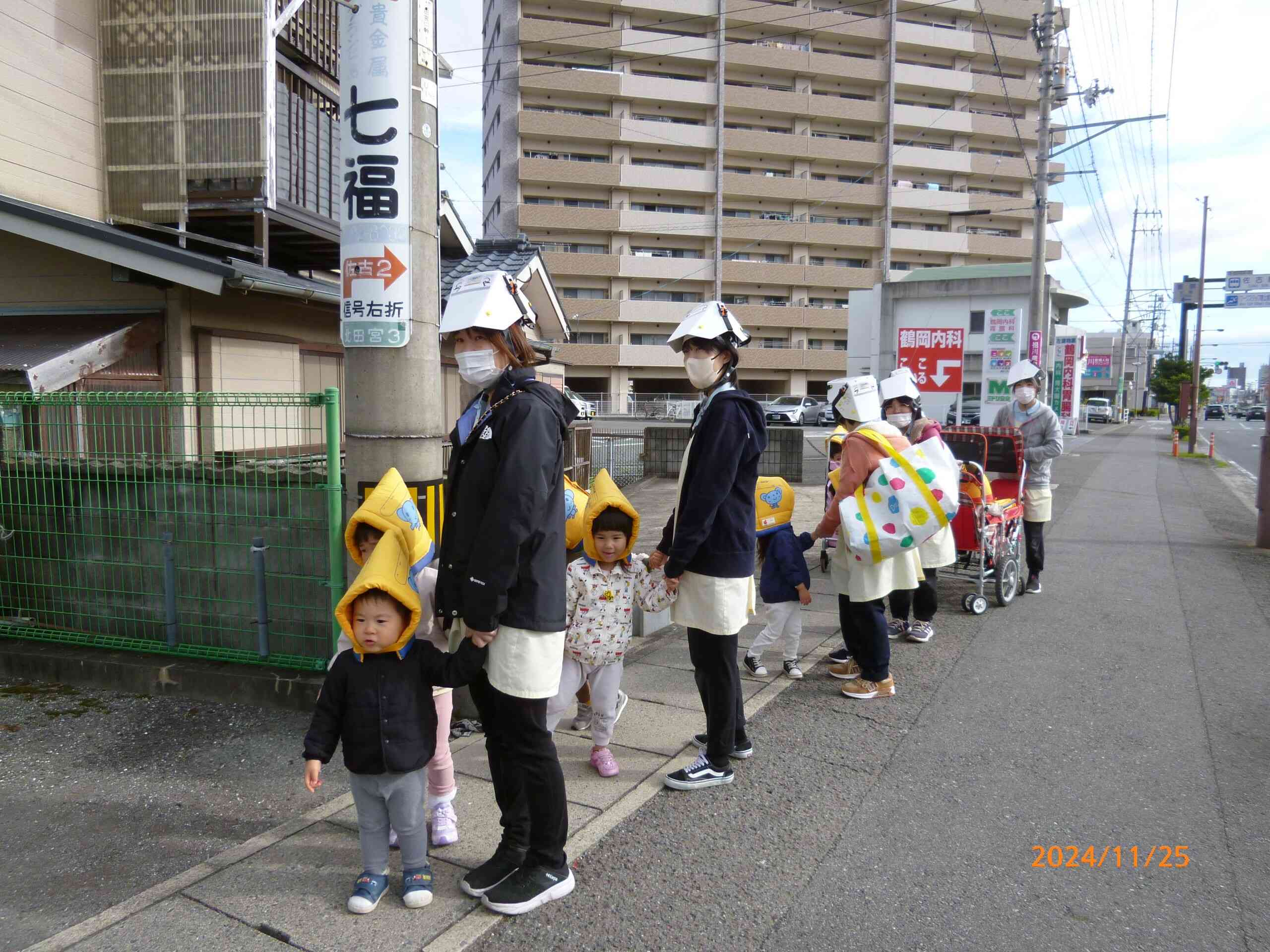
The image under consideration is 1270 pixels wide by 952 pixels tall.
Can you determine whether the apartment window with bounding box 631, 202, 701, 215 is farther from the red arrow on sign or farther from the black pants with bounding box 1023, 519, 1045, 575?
the red arrow on sign

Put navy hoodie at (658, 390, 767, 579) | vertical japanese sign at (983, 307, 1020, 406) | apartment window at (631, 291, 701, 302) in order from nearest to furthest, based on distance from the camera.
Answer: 1. navy hoodie at (658, 390, 767, 579)
2. vertical japanese sign at (983, 307, 1020, 406)
3. apartment window at (631, 291, 701, 302)

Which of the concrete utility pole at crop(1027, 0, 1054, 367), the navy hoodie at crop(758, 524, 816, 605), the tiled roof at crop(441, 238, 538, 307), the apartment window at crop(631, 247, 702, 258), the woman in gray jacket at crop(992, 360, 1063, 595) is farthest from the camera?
the apartment window at crop(631, 247, 702, 258)

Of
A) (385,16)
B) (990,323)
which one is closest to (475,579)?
(385,16)

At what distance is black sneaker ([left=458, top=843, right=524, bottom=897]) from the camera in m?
2.93

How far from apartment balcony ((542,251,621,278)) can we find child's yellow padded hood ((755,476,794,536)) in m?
43.7

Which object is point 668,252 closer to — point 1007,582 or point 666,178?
point 666,178

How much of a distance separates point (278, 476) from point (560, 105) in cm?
4859

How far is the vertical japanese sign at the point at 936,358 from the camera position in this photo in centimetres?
1443

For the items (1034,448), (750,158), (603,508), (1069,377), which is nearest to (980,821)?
(603,508)

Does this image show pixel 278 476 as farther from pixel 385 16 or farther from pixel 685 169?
pixel 685 169

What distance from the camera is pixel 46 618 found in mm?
5492

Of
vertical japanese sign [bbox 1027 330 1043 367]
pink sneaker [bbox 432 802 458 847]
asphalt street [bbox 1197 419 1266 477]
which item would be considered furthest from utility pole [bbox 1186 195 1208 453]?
pink sneaker [bbox 432 802 458 847]

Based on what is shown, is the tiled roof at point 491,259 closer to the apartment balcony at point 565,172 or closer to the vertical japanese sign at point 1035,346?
the vertical japanese sign at point 1035,346

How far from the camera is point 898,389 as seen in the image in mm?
6078
